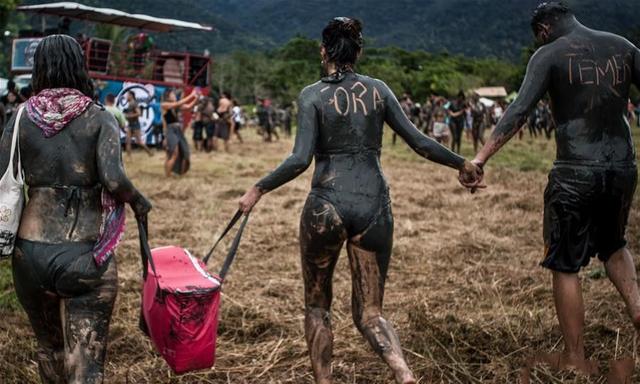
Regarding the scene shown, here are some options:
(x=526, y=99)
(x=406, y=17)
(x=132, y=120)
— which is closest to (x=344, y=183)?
(x=526, y=99)

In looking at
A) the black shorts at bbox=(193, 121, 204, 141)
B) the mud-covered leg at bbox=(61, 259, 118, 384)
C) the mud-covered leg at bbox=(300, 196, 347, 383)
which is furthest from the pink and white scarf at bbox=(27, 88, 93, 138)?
the black shorts at bbox=(193, 121, 204, 141)

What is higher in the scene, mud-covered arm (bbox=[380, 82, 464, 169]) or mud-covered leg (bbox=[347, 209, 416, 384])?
mud-covered arm (bbox=[380, 82, 464, 169])

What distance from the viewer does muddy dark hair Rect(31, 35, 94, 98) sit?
3013 mm

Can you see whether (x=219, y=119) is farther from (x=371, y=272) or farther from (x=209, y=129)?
(x=371, y=272)

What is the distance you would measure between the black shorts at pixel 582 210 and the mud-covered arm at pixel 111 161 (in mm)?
2173

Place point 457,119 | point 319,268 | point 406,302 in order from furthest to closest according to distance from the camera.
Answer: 1. point 457,119
2. point 406,302
3. point 319,268

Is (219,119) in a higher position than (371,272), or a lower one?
lower

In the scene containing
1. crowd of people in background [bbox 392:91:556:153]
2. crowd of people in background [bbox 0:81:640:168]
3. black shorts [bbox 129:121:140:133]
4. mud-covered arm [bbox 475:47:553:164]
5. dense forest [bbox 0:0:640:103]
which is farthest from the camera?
crowd of people in background [bbox 392:91:556:153]

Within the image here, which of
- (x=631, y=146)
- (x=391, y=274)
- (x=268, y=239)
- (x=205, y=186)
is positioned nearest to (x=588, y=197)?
(x=631, y=146)

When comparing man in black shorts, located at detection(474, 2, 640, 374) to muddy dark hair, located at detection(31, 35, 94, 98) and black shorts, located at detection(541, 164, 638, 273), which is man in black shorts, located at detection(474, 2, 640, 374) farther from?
muddy dark hair, located at detection(31, 35, 94, 98)

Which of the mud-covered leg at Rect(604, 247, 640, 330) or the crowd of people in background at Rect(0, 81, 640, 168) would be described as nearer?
the mud-covered leg at Rect(604, 247, 640, 330)

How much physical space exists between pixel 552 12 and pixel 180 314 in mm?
2473

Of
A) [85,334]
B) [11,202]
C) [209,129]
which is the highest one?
[11,202]

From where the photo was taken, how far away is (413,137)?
3.61m
